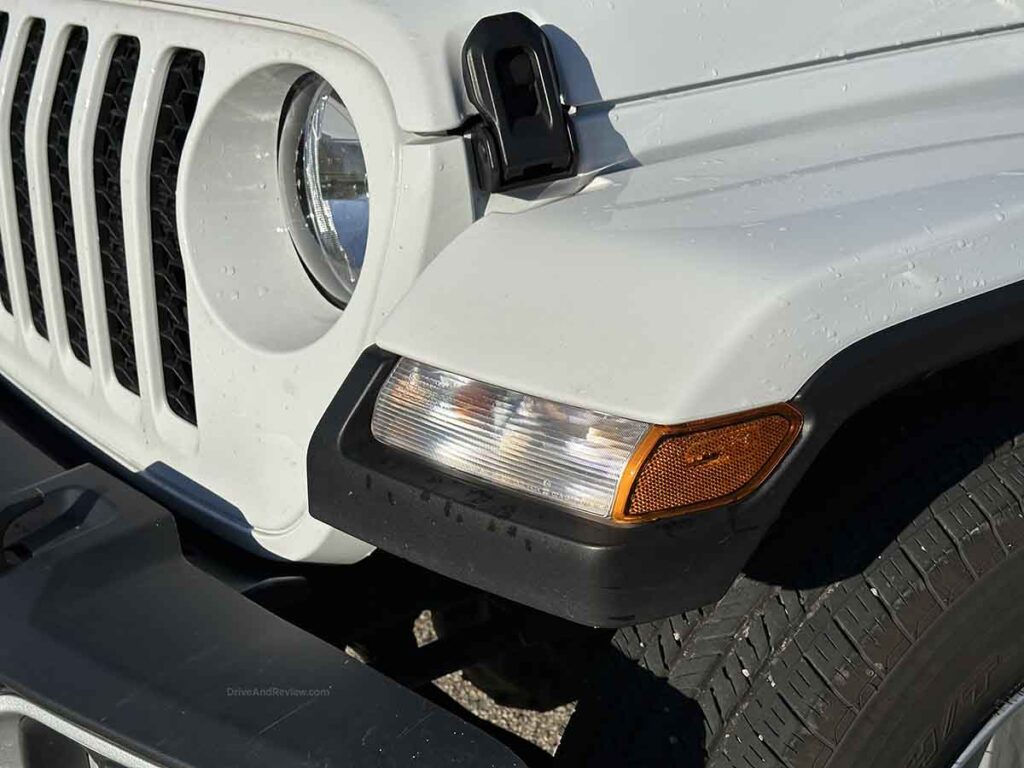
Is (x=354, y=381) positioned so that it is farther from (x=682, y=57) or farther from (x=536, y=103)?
(x=682, y=57)

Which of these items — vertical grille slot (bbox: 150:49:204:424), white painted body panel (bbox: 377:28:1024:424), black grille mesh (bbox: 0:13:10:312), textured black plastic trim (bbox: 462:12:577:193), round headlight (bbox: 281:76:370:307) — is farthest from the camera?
black grille mesh (bbox: 0:13:10:312)

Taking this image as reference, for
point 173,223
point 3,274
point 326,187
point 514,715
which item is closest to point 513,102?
point 326,187

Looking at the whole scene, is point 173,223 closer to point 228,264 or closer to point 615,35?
point 228,264

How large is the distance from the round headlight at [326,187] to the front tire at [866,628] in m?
0.61

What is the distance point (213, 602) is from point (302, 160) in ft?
1.85

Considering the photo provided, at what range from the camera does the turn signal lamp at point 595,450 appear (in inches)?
51.1

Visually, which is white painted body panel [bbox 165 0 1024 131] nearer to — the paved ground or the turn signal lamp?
the turn signal lamp

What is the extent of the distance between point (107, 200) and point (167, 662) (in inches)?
29.6

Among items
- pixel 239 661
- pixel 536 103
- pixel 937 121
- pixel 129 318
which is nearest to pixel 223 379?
pixel 129 318

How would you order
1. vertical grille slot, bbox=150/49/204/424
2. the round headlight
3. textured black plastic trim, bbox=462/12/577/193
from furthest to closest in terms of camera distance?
vertical grille slot, bbox=150/49/204/424, the round headlight, textured black plastic trim, bbox=462/12/577/193

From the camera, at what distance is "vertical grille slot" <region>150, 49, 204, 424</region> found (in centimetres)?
182

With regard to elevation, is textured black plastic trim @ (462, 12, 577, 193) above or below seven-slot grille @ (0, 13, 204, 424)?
above

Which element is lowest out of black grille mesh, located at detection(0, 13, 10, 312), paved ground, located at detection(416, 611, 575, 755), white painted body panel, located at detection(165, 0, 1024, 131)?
paved ground, located at detection(416, 611, 575, 755)

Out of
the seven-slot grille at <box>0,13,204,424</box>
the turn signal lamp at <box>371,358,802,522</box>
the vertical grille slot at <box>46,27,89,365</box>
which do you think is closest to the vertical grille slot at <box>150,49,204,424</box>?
the seven-slot grille at <box>0,13,204,424</box>
